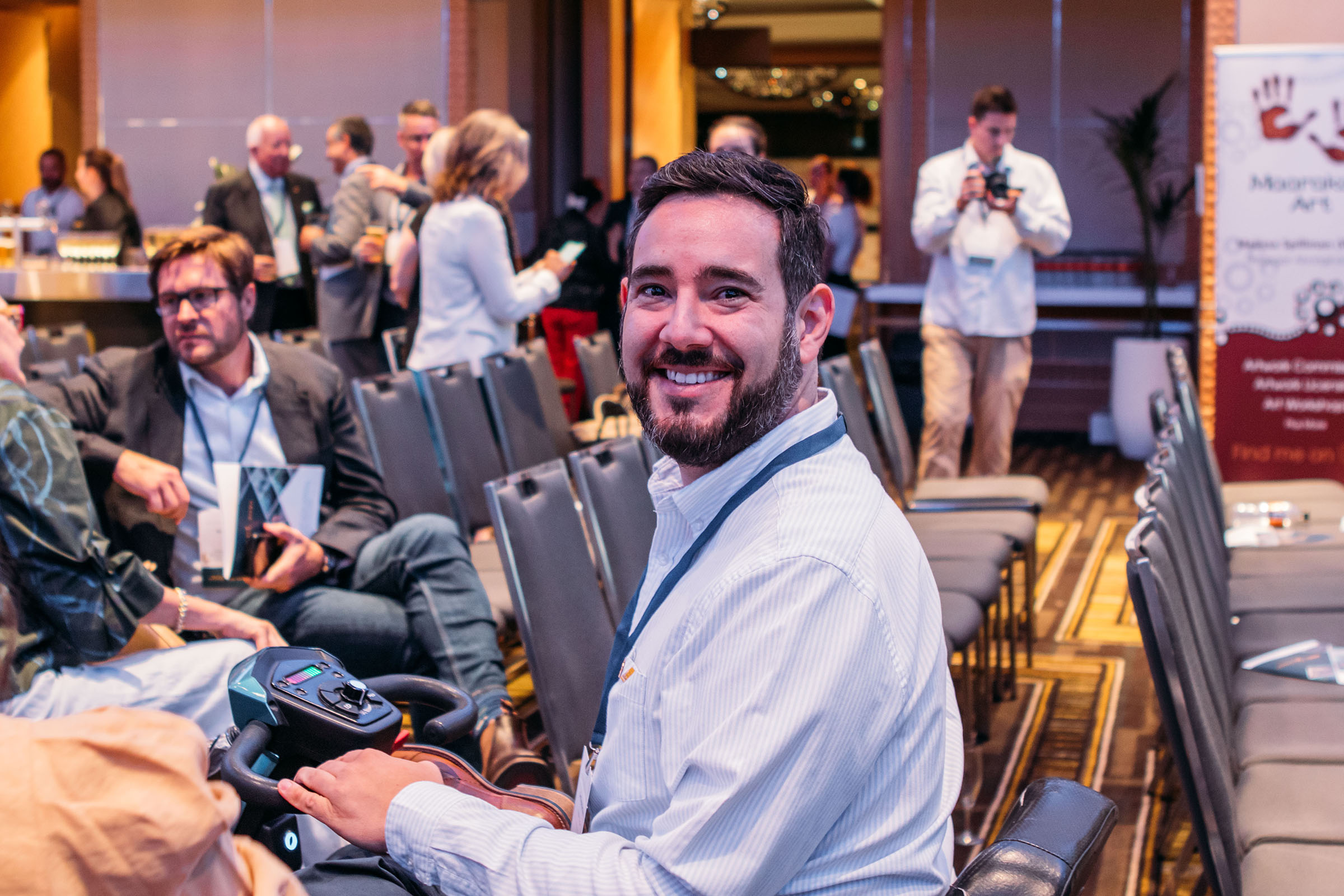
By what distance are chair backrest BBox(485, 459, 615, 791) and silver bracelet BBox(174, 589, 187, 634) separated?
630 millimetres

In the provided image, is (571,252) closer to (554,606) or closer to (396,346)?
(396,346)

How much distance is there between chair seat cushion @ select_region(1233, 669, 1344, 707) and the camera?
2.55m

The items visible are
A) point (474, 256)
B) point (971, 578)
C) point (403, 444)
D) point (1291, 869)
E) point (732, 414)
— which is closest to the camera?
point (732, 414)

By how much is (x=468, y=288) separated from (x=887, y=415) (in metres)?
1.47

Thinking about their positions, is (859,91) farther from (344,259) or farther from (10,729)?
(10,729)

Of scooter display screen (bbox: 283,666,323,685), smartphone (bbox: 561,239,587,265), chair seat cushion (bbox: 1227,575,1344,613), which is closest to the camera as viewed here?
scooter display screen (bbox: 283,666,323,685)

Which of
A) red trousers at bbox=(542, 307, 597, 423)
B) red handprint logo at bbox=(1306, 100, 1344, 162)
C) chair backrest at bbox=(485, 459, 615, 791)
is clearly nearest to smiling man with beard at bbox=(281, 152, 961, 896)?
chair backrest at bbox=(485, 459, 615, 791)

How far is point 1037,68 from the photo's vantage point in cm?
884

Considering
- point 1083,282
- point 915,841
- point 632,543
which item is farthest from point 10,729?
point 1083,282

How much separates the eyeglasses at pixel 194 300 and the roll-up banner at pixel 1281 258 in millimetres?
3980

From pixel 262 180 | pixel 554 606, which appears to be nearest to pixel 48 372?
pixel 262 180

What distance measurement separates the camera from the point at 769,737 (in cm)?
104

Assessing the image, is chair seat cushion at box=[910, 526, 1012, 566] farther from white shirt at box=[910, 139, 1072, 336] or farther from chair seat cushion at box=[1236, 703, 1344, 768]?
white shirt at box=[910, 139, 1072, 336]

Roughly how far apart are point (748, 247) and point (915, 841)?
1.85 ft
